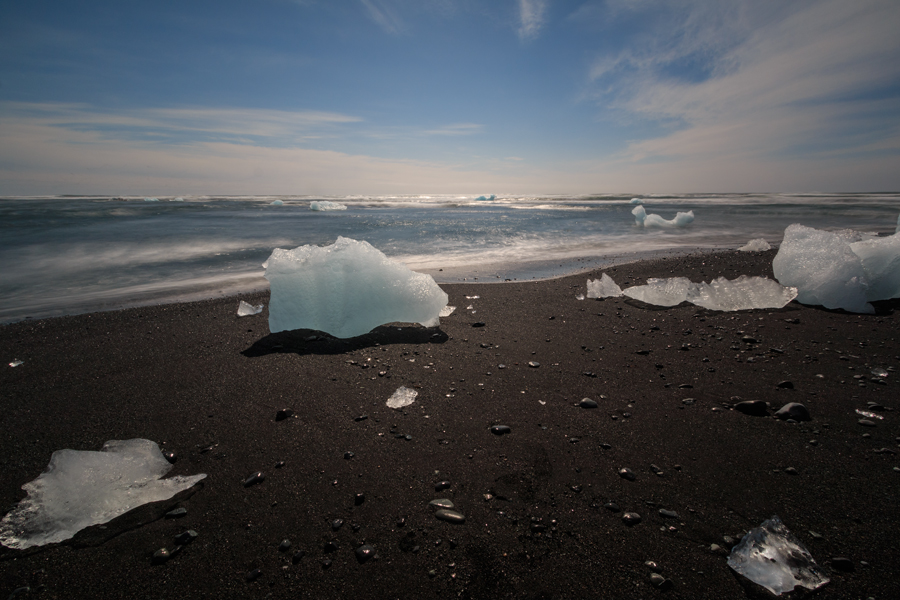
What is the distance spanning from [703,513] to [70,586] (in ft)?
8.68

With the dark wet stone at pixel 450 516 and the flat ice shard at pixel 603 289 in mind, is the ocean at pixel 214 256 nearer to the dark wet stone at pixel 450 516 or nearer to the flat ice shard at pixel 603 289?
the flat ice shard at pixel 603 289

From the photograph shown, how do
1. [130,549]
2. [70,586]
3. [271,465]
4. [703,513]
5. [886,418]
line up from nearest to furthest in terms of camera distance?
1. [70,586]
2. [130,549]
3. [703,513]
4. [271,465]
5. [886,418]

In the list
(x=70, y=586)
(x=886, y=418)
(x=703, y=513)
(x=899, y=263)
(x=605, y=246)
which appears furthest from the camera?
(x=605, y=246)

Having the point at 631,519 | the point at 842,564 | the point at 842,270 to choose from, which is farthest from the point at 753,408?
the point at 842,270

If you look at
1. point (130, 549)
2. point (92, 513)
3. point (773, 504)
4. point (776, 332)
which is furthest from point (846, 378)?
point (92, 513)

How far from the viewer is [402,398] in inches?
109

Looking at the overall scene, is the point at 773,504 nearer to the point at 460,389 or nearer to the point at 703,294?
the point at 460,389

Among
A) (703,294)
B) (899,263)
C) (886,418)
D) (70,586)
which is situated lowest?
(70,586)

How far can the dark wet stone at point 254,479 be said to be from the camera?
1973 millimetres

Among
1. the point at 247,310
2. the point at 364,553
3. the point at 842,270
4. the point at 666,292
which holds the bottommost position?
the point at 364,553

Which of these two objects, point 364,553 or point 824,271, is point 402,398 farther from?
point 824,271

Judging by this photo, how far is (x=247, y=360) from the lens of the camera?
135 inches

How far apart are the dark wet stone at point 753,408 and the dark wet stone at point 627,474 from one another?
1.10 meters

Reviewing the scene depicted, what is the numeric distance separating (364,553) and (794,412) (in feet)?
8.76
